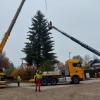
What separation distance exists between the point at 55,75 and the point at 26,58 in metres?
30.8

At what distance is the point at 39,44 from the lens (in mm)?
77625

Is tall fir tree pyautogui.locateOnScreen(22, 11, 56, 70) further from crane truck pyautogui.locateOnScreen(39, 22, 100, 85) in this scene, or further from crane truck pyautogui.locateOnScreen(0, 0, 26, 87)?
crane truck pyautogui.locateOnScreen(0, 0, 26, 87)

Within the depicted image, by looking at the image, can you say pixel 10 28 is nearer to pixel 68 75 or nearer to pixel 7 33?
pixel 7 33

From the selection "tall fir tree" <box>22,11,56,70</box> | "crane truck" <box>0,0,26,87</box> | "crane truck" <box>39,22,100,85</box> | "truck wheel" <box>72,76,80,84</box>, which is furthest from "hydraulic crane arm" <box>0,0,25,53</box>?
"tall fir tree" <box>22,11,56,70</box>

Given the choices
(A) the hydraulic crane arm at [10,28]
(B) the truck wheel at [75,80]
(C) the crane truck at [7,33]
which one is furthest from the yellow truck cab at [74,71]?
(A) the hydraulic crane arm at [10,28]

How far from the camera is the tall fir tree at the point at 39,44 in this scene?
76.1 meters

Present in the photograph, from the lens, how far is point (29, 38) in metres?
79.2

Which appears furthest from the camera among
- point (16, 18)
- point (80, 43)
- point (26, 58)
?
point (26, 58)

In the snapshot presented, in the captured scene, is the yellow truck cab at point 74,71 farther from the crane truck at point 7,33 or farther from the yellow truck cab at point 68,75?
the crane truck at point 7,33

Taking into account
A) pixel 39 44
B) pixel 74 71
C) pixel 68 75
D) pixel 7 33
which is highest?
pixel 39 44

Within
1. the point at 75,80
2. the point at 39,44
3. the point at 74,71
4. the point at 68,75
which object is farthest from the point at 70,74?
the point at 39,44

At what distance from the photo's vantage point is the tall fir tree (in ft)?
250

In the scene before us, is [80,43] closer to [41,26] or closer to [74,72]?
[74,72]

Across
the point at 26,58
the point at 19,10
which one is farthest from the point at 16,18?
the point at 26,58
